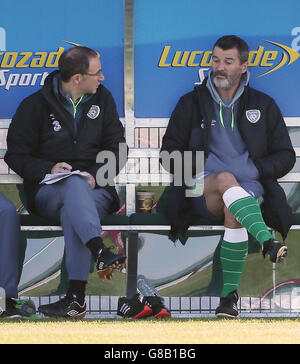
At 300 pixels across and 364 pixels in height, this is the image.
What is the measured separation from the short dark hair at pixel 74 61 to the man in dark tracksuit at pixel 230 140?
1.97 feet

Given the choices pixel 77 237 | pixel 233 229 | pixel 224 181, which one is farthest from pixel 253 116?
pixel 77 237

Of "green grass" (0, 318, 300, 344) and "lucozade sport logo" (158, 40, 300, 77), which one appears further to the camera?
"lucozade sport logo" (158, 40, 300, 77)

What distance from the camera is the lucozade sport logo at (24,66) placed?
223 inches

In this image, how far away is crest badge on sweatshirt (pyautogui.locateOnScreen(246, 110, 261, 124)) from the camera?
17.1 ft

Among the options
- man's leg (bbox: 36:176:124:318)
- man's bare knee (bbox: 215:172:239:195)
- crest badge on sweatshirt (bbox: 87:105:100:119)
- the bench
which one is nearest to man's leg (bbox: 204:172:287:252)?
man's bare knee (bbox: 215:172:239:195)

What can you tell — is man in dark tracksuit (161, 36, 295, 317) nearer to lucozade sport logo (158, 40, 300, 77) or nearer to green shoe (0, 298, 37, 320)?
lucozade sport logo (158, 40, 300, 77)

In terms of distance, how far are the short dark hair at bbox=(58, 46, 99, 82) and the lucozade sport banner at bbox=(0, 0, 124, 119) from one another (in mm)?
414

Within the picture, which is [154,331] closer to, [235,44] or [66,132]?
[66,132]

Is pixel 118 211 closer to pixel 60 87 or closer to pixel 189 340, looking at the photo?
pixel 60 87

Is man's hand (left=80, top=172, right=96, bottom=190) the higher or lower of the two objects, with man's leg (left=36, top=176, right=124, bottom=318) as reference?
higher

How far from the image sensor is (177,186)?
5.18 metres

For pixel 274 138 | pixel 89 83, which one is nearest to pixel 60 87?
pixel 89 83

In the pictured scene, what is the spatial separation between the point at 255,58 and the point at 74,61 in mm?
1171

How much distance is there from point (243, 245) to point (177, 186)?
1.93 feet
